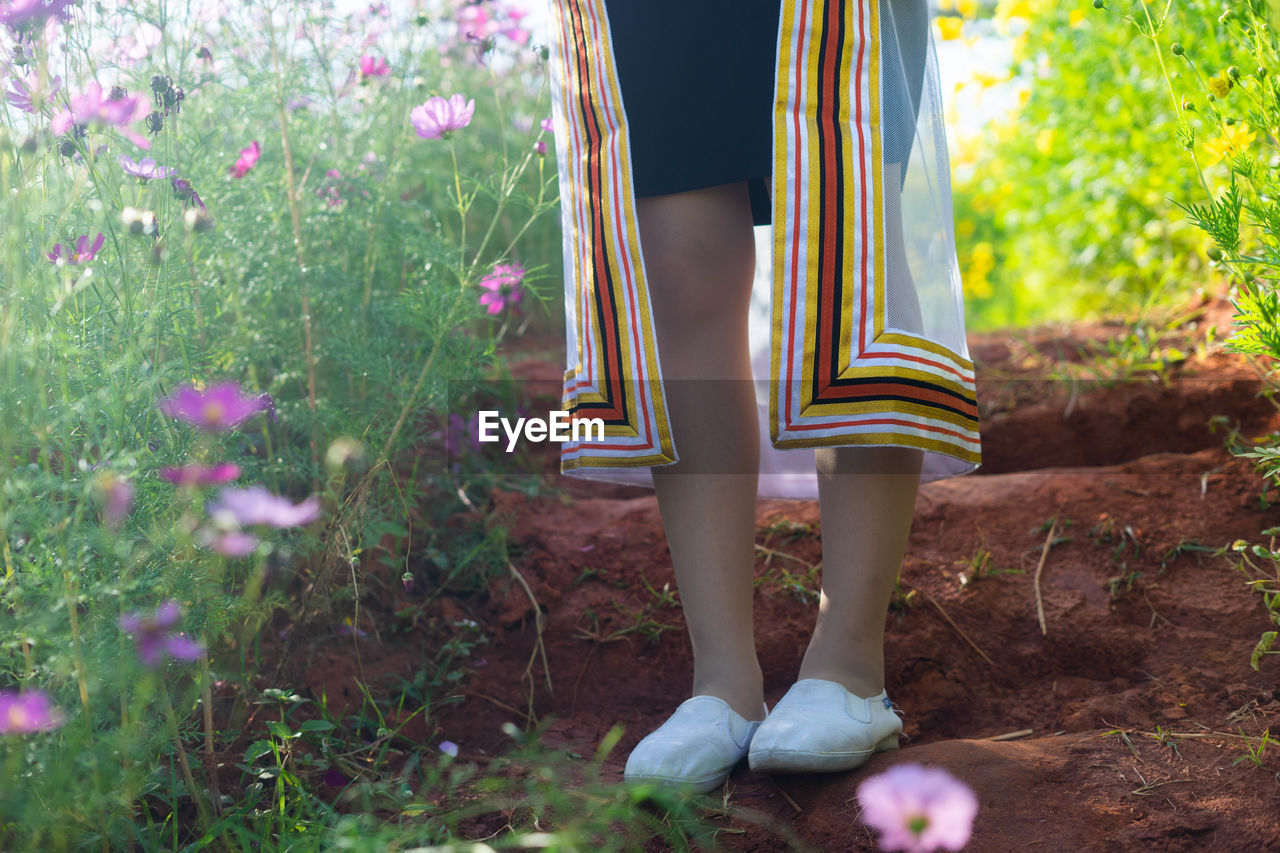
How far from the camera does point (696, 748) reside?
1.18 meters

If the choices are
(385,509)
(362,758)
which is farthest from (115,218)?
(362,758)

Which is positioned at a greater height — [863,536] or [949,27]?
[949,27]

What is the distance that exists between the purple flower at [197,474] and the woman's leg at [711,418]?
1.85 ft

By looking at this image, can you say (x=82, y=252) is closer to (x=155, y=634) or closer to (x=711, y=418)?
(x=155, y=634)

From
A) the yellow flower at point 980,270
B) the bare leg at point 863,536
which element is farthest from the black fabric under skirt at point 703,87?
the yellow flower at point 980,270

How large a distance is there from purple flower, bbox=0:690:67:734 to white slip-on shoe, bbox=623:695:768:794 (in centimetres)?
62

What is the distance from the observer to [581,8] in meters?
1.27

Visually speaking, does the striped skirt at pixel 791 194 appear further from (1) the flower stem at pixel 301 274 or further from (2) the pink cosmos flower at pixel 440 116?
(1) the flower stem at pixel 301 274

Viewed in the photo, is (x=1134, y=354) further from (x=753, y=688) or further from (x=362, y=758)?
(x=362, y=758)

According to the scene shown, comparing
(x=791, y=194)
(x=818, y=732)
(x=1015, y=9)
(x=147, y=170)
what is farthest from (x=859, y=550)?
(x=1015, y=9)

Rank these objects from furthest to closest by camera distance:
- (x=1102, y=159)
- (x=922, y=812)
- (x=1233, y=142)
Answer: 1. (x=1102, y=159)
2. (x=1233, y=142)
3. (x=922, y=812)

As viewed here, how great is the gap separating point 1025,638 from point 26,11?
60.8 inches

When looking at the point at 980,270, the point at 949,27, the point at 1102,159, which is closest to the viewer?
the point at 1102,159

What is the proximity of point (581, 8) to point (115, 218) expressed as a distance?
70 cm
